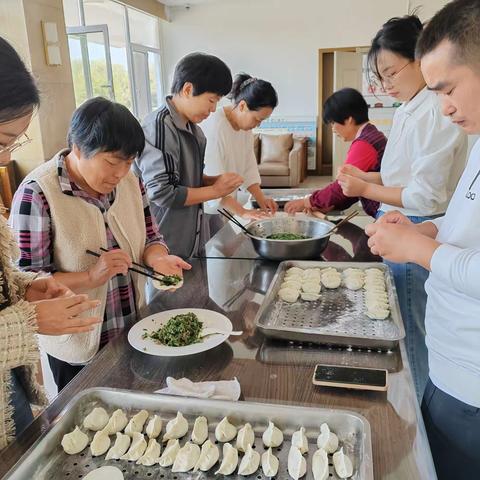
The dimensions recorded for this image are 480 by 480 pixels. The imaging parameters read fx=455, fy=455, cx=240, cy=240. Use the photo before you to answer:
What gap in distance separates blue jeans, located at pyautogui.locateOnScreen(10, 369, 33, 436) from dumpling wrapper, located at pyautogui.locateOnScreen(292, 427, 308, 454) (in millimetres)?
664

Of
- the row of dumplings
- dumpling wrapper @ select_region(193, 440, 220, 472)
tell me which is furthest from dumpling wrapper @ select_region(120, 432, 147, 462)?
dumpling wrapper @ select_region(193, 440, 220, 472)

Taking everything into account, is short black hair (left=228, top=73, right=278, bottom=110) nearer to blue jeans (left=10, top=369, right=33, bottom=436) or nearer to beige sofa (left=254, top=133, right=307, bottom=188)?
blue jeans (left=10, top=369, right=33, bottom=436)

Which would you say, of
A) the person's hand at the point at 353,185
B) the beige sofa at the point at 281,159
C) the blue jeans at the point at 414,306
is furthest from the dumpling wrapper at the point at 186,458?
the beige sofa at the point at 281,159

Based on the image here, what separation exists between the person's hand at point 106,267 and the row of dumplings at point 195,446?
17.3 inches

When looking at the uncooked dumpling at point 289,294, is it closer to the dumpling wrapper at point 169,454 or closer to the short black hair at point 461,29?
the dumpling wrapper at point 169,454

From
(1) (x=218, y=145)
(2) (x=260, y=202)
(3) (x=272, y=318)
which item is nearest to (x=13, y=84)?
(3) (x=272, y=318)

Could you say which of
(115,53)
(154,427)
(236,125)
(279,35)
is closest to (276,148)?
(279,35)

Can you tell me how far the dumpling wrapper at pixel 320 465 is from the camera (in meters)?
0.71

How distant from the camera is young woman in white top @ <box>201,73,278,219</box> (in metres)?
2.25

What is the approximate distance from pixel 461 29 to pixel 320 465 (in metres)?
0.81

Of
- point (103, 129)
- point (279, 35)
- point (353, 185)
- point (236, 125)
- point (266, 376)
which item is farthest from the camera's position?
point (279, 35)

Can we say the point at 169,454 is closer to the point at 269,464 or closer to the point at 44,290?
the point at 269,464

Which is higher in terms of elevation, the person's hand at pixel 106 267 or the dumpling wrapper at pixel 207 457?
the person's hand at pixel 106 267

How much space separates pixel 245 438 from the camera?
0.79 m
